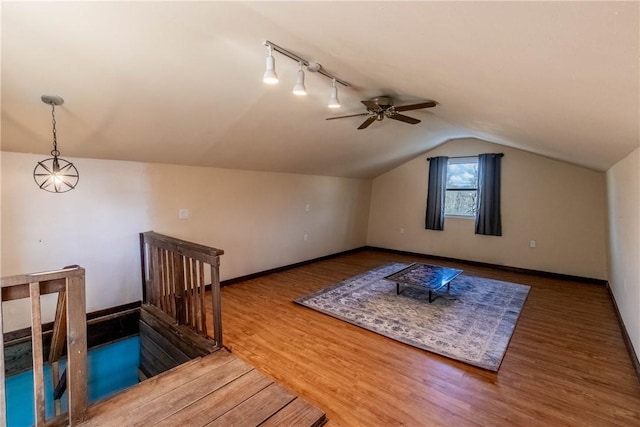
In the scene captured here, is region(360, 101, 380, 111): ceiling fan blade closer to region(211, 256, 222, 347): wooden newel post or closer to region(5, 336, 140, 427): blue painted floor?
region(211, 256, 222, 347): wooden newel post

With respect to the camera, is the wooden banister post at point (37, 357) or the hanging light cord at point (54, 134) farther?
the hanging light cord at point (54, 134)

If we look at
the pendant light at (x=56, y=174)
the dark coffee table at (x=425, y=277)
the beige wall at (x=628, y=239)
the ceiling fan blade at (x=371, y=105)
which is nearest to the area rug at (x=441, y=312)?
the dark coffee table at (x=425, y=277)

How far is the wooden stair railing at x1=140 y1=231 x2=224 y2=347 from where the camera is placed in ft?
8.22

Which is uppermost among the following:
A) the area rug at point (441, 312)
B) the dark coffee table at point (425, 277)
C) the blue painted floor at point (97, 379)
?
the dark coffee table at point (425, 277)

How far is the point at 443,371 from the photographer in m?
2.47

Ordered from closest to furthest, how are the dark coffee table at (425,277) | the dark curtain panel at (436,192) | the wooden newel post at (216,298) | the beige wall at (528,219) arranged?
the wooden newel post at (216,298) < the dark coffee table at (425,277) < the beige wall at (528,219) < the dark curtain panel at (436,192)

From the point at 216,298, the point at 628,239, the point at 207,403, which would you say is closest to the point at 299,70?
the point at 216,298

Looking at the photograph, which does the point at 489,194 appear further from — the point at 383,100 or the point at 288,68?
the point at 288,68

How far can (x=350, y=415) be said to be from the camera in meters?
1.97

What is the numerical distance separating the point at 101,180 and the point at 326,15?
3115mm

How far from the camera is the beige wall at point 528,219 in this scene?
16.0 feet

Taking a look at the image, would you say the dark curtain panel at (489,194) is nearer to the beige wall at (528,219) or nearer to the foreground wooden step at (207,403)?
the beige wall at (528,219)

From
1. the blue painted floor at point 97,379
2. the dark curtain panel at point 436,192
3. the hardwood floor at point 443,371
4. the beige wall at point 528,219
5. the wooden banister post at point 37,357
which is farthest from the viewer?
the dark curtain panel at point 436,192

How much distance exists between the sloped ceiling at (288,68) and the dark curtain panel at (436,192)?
10.2 feet
